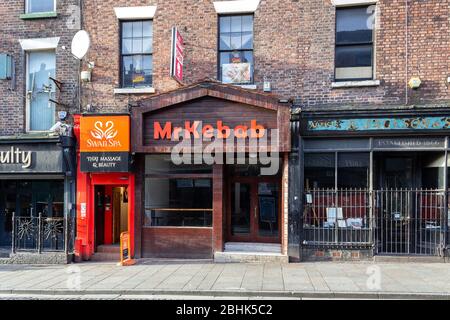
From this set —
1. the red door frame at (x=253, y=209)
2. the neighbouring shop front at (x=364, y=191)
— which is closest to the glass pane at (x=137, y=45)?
the red door frame at (x=253, y=209)

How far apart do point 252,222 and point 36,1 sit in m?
9.85

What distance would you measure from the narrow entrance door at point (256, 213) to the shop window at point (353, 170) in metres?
1.92

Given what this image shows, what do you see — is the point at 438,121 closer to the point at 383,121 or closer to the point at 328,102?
the point at 383,121

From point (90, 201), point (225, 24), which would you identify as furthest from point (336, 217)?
point (90, 201)

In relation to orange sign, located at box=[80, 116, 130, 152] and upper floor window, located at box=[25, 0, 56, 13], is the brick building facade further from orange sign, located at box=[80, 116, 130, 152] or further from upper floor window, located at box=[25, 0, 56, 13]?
orange sign, located at box=[80, 116, 130, 152]

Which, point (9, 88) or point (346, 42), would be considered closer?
point (346, 42)

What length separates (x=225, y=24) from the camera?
10984 mm

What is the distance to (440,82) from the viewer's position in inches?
396

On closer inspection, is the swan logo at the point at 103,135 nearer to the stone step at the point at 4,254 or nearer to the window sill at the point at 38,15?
the window sill at the point at 38,15

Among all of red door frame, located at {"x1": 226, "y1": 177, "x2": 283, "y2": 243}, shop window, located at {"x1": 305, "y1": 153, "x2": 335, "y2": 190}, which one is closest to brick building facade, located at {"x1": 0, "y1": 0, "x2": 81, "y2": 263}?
Result: red door frame, located at {"x1": 226, "y1": 177, "x2": 283, "y2": 243}

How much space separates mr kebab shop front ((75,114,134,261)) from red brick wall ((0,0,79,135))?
1.43 metres

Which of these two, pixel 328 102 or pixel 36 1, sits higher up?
pixel 36 1

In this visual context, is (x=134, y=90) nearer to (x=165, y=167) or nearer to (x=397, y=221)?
(x=165, y=167)

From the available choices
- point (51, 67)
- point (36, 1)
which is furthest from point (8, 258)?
point (36, 1)
